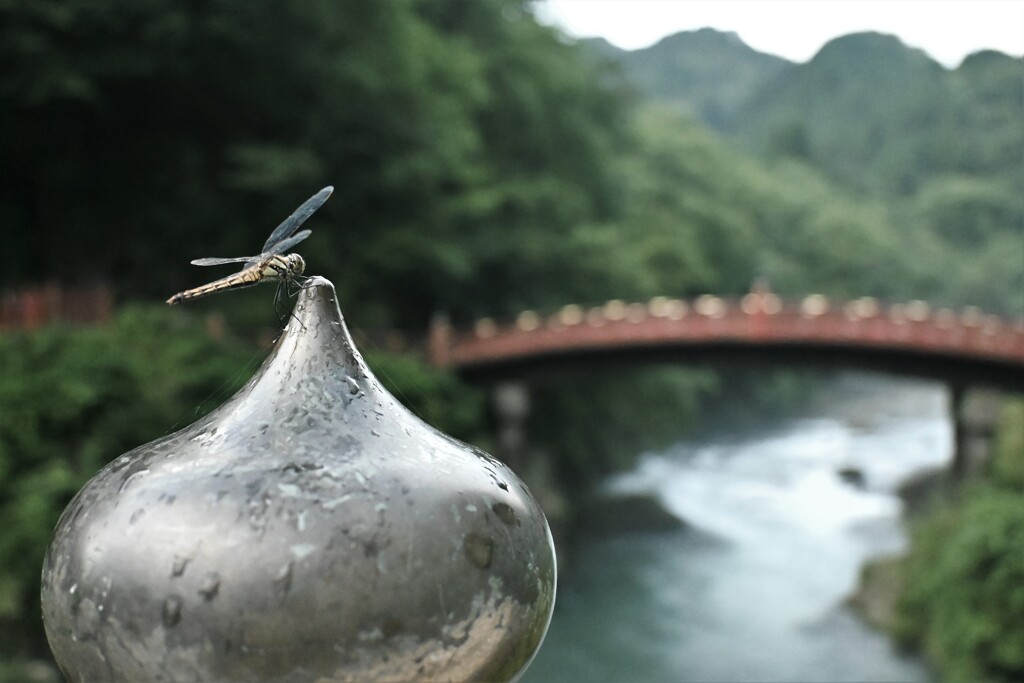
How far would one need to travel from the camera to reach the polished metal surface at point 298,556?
1839mm

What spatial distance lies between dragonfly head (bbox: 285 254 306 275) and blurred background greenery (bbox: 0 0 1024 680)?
0.37 meters

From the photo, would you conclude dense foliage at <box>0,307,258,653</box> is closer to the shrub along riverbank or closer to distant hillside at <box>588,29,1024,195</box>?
the shrub along riverbank

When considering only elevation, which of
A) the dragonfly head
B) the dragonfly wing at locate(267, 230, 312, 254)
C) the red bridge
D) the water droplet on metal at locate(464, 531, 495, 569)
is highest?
the dragonfly wing at locate(267, 230, 312, 254)

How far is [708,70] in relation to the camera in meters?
93.6

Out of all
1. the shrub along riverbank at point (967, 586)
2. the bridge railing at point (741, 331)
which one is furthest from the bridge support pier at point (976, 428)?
the bridge railing at point (741, 331)

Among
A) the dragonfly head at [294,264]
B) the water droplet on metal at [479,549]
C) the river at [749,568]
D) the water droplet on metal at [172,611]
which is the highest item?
the dragonfly head at [294,264]

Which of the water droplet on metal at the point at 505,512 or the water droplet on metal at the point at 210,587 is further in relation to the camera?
the water droplet on metal at the point at 505,512

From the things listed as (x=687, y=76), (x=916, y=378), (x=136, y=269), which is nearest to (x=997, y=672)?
(x=916, y=378)

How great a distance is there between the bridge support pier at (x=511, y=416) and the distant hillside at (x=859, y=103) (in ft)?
39.1

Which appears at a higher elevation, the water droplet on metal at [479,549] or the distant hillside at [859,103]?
the distant hillside at [859,103]

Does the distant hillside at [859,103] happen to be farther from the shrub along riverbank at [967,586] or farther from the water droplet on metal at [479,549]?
the water droplet on metal at [479,549]

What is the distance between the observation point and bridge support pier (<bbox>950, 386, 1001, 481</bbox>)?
67.5 feet

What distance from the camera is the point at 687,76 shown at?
3632 inches

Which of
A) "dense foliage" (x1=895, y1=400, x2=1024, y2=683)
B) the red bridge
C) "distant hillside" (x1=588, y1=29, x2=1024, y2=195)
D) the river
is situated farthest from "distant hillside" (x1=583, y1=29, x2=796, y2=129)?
"dense foliage" (x1=895, y1=400, x2=1024, y2=683)
